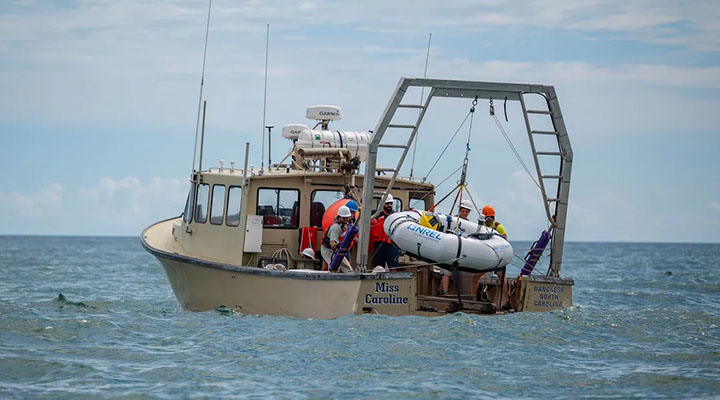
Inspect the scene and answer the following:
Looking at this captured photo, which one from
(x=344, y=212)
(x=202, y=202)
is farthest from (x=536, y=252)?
(x=202, y=202)

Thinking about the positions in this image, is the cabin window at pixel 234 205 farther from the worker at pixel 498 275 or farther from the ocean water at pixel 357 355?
the worker at pixel 498 275

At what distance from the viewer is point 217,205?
45.3 feet

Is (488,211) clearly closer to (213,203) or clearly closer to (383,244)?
(383,244)

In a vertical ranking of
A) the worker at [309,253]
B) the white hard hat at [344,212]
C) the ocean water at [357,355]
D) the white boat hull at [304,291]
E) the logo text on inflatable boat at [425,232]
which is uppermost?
the white hard hat at [344,212]

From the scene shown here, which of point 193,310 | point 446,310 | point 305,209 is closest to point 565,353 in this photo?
point 446,310

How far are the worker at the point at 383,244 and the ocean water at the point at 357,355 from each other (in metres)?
1.21

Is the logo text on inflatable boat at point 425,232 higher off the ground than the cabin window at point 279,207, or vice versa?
the cabin window at point 279,207

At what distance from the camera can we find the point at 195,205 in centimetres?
1437

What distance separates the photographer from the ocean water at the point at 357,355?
8844 millimetres

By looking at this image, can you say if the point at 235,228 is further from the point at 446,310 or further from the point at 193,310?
the point at 446,310

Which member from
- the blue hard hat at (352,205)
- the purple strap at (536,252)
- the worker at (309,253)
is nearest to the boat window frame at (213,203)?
the worker at (309,253)

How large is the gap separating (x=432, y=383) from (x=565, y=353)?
2376mm

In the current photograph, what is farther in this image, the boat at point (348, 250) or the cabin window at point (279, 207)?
the cabin window at point (279, 207)

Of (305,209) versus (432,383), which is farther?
(305,209)
